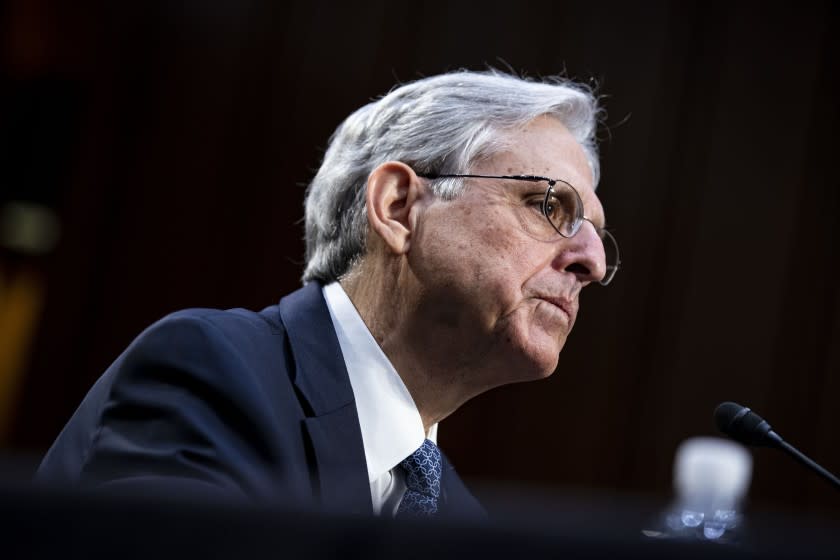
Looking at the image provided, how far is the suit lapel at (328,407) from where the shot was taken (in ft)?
4.37

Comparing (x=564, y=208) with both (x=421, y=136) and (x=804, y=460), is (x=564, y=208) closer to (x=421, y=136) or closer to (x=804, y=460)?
(x=421, y=136)

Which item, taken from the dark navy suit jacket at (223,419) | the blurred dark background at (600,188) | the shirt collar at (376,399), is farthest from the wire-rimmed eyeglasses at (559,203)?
the blurred dark background at (600,188)

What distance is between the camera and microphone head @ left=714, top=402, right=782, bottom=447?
1.47 meters

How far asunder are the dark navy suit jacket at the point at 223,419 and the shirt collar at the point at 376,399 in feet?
0.21

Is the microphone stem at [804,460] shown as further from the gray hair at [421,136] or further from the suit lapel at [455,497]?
the gray hair at [421,136]

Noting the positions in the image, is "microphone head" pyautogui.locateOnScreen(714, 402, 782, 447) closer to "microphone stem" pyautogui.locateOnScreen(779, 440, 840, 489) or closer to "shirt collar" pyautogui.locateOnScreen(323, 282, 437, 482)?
"microphone stem" pyautogui.locateOnScreen(779, 440, 840, 489)

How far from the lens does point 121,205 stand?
3.62m

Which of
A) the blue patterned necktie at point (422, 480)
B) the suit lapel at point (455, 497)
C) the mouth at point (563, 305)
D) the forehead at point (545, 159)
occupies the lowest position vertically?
the suit lapel at point (455, 497)

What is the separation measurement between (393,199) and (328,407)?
0.47m

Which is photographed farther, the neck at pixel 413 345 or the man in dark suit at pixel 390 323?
the neck at pixel 413 345

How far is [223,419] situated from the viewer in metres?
1.24

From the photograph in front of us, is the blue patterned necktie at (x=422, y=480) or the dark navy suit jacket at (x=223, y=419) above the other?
the dark navy suit jacket at (x=223, y=419)

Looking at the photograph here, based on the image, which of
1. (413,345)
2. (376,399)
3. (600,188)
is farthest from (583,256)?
(600,188)

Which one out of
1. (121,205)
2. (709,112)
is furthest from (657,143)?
(121,205)
